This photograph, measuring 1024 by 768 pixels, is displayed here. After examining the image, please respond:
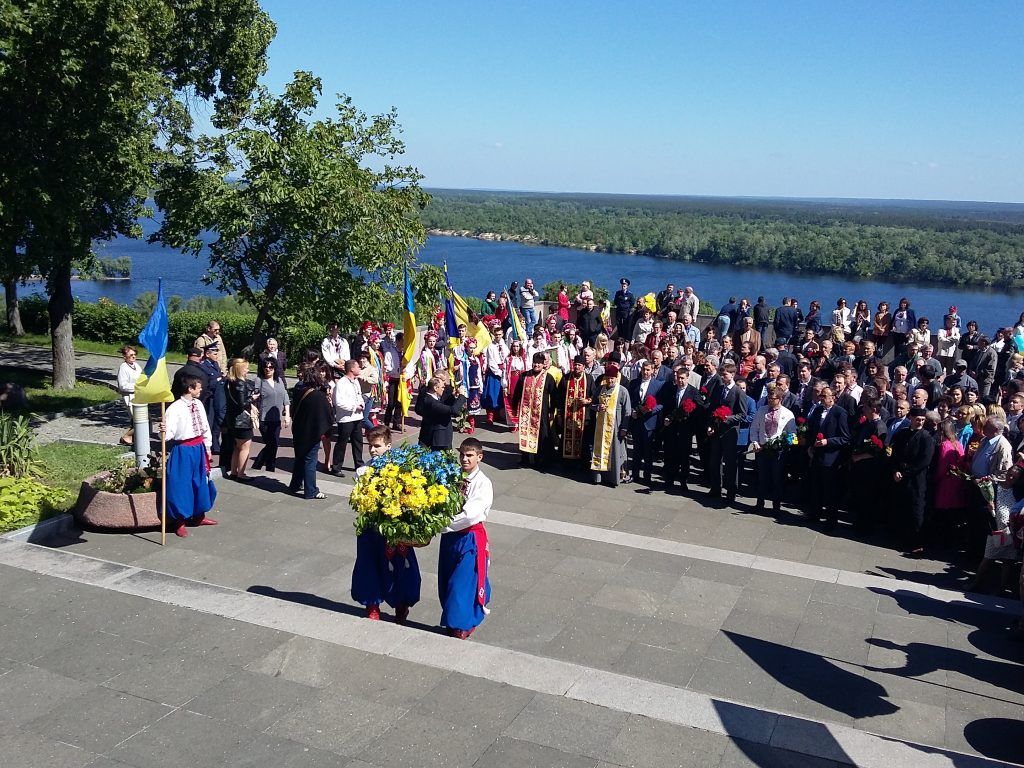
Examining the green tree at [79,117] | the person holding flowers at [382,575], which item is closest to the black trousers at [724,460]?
the person holding flowers at [382,575]

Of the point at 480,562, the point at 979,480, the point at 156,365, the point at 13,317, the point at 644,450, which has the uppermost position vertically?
the point at 156,365

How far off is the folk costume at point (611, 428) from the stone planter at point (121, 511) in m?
5.46

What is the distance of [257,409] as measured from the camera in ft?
38.6

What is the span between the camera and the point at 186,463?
9.36 metres

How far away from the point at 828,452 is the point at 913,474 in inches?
40.7

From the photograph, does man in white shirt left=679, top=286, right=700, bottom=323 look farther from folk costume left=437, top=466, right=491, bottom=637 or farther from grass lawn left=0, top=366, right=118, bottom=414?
folk costume left=437, top=466, right=491, bottom=637

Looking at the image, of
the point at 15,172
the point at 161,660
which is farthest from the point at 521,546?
the point at 15,172

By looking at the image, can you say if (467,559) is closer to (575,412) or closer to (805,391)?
(575,412)

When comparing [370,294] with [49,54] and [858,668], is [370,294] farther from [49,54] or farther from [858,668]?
[858,668]

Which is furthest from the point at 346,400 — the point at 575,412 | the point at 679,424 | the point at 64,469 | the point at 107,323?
the point at 107,323

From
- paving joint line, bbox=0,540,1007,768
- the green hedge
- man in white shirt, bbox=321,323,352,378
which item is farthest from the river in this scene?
paving joint line, bbox=0,540,1007,768

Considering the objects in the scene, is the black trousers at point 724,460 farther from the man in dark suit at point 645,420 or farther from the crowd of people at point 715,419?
the man in dark suit at point 645,420

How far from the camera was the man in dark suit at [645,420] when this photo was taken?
1216cm

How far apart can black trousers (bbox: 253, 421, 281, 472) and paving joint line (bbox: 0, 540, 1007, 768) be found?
366cm
